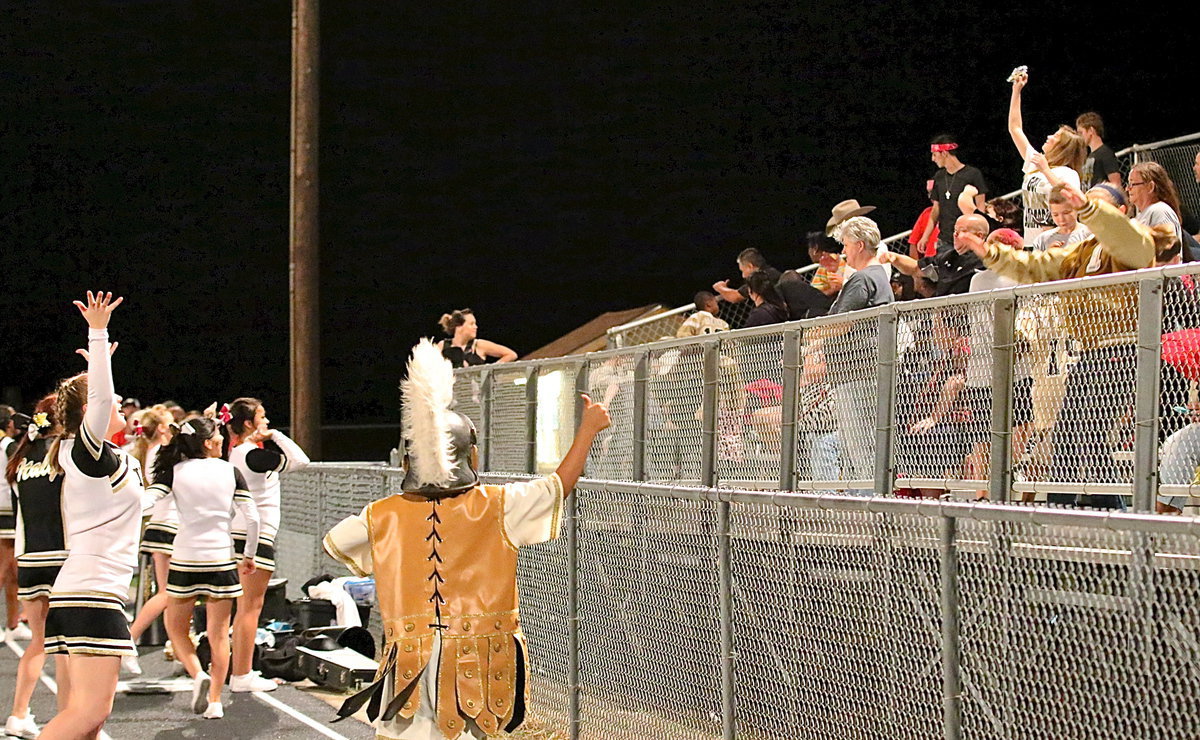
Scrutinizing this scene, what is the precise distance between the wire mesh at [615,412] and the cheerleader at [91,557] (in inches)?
102

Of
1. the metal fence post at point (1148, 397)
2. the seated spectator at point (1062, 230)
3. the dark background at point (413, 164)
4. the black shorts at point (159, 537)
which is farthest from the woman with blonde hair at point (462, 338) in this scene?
the dark background at point (413, 164)

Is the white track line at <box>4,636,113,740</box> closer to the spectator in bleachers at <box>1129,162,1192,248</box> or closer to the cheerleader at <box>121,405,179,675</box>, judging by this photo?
the cheerleader at <box>121,405,179,675</box>

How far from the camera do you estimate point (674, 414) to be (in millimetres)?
7070

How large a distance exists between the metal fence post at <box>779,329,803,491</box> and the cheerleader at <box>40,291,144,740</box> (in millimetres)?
2935

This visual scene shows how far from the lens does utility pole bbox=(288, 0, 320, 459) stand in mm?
14242

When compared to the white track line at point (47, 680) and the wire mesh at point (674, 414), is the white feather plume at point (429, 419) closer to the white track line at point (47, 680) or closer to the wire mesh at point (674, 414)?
the wire mesh at point (674, 414)

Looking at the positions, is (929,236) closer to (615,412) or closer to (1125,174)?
(1125,174)

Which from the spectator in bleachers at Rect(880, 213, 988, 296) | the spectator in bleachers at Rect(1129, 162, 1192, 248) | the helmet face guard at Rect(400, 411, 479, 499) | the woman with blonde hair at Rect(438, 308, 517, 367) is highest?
the spectator in bleachers at Rect(1129, 162, 1192, 248)

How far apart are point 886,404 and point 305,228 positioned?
32.7 ft

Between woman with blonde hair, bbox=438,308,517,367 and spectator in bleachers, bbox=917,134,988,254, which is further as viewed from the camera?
woman with blonde hair, bbox=438,308,517,367

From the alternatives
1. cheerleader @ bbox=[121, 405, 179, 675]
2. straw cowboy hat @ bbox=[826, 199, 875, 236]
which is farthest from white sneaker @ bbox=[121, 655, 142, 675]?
straw cowboy hat @ bbox=[826, 199, 875, 236]

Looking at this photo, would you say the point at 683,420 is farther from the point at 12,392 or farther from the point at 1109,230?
the point at 12,392

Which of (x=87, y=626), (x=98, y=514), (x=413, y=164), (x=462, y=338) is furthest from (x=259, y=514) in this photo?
(x=413, y=164)

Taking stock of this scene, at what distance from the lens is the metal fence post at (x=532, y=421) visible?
29.4 ft
